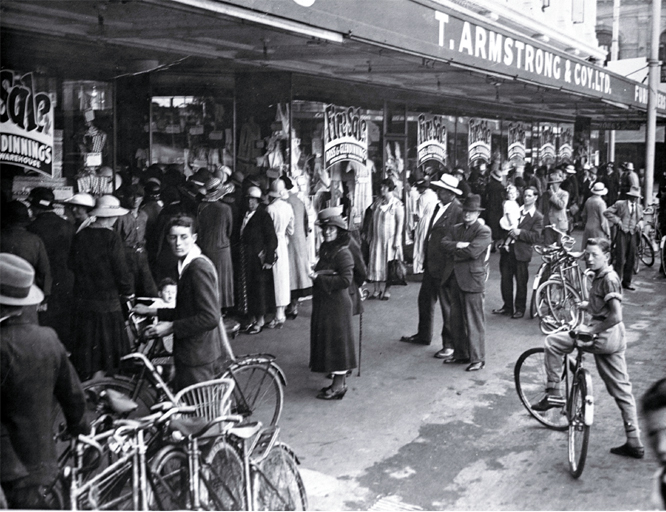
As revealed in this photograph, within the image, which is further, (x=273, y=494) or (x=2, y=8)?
(x=2, y=8)

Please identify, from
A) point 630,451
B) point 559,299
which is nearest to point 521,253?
point 559,299

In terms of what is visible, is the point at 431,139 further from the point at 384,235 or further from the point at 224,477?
the point at 224,477

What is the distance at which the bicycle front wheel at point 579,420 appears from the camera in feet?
20.4

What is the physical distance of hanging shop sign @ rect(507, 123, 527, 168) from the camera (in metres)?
23.9

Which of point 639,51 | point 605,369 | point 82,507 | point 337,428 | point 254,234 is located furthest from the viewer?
point 639,51

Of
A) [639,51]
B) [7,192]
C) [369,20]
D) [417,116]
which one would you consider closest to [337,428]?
[369,20]

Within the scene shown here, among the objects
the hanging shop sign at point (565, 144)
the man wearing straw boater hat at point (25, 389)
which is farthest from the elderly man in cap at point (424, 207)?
the hanging shop sign at point (565, 144)

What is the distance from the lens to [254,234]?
10734mm

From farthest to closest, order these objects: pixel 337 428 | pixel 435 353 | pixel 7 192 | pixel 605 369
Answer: pixel 435 353
pixel 7 192
pixel 337 428
pixel 605 369

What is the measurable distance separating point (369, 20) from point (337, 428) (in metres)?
3.69

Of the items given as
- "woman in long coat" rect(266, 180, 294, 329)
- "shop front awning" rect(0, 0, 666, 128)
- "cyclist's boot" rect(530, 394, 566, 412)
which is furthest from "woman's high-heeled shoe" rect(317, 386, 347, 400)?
"shop front awning" rect(0, 0, 666, 128)

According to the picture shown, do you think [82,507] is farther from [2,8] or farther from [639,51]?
[639,51]

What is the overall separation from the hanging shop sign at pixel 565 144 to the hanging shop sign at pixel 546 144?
79cm

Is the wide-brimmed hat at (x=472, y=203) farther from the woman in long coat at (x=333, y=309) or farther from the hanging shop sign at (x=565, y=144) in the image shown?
the hanging shop sign at (x=565, y=144)
